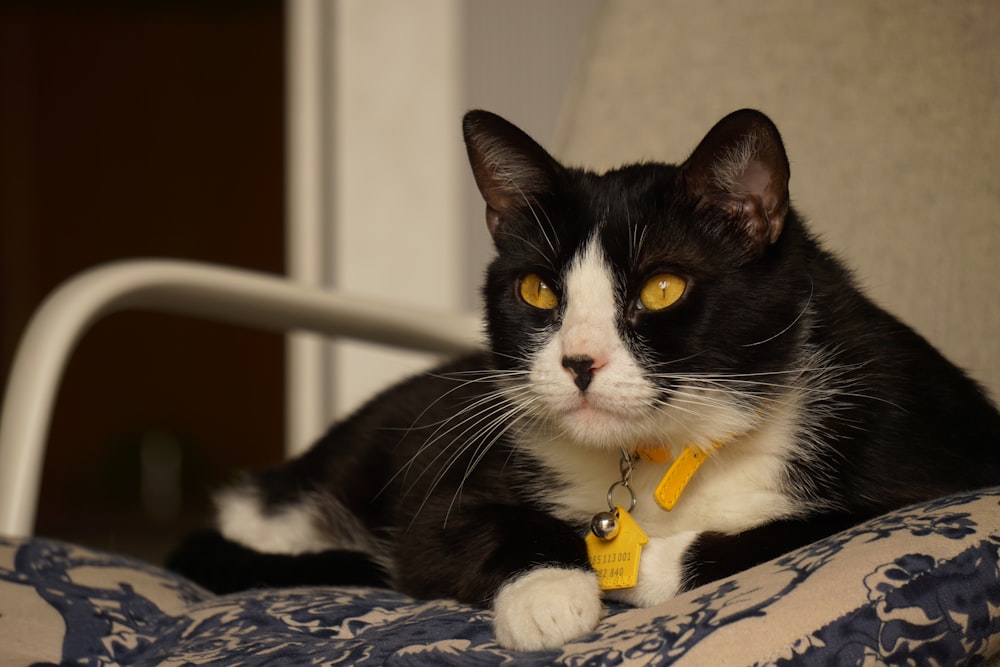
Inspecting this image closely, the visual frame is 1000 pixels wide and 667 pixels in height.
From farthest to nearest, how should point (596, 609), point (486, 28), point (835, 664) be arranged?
point (486, 28)
point (596, 609)
point (835, 664)

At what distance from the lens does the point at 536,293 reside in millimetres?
962

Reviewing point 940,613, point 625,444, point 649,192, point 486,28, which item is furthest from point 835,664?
point 486,28

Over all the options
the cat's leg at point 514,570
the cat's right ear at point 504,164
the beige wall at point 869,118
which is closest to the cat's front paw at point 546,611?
the cat's leg at point 514,570

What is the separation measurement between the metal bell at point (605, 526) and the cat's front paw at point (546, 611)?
8cm

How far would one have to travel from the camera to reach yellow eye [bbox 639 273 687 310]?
88cm

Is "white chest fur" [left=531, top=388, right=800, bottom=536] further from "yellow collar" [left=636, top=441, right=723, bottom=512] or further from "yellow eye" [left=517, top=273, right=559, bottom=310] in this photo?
"yellow eye" [left=517, top=273, right=559, bottom=310]

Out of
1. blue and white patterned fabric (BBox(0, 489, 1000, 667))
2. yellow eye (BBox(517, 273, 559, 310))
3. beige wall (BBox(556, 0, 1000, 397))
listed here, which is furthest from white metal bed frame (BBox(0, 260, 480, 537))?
yellow eye (BBox(517, 273, 559, 310))

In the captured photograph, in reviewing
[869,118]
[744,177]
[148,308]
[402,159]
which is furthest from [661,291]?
[402,159]

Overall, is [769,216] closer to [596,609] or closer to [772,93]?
[596,609]

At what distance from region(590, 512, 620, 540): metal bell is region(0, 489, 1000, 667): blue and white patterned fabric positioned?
0.07 meters

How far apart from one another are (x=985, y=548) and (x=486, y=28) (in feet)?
6.84

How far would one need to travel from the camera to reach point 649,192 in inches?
37.4

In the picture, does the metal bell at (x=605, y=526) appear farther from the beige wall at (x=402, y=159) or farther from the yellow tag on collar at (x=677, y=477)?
the beige wall at (x=402, y=159)

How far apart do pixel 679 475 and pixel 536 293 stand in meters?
0.22
